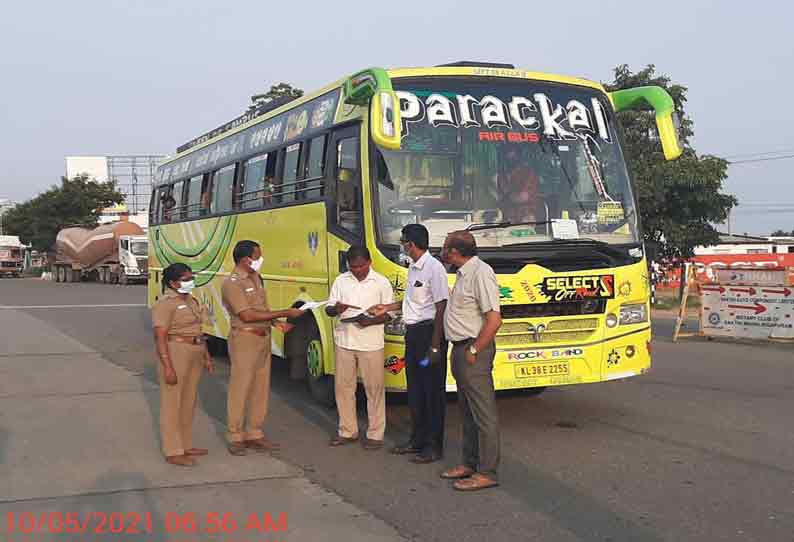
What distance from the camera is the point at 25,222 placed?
80.8 metres

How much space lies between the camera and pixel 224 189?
12094 millimetres

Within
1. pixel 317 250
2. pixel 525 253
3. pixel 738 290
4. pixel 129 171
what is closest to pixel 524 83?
pixel 525 253

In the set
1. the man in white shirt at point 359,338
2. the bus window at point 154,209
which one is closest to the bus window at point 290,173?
the man in white shirt at point 359,338

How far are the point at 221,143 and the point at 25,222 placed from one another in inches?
2945

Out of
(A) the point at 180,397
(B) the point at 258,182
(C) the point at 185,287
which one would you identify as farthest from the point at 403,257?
(B) the point at 258,182

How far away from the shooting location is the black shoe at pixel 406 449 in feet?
23.2

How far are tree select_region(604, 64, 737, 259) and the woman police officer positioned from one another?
57.5 ft

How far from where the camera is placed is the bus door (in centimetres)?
805

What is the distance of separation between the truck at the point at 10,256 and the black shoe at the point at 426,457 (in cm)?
6312

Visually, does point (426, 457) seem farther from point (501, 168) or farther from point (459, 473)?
point (501, 168)

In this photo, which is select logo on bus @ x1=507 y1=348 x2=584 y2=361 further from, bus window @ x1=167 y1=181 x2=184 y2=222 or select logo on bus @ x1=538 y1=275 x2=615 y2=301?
bus window @ x1=167 y1=181 x2=184 y2=222

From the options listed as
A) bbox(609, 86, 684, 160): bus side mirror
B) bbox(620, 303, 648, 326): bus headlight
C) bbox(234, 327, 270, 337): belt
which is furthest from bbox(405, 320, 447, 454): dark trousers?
bbox(609, 86, 684, 160): bus side mirror

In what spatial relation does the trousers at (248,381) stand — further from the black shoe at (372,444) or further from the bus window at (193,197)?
the bus window at (193,197)

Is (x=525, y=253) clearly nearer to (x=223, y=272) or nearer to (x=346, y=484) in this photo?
(x=346, y=484)
